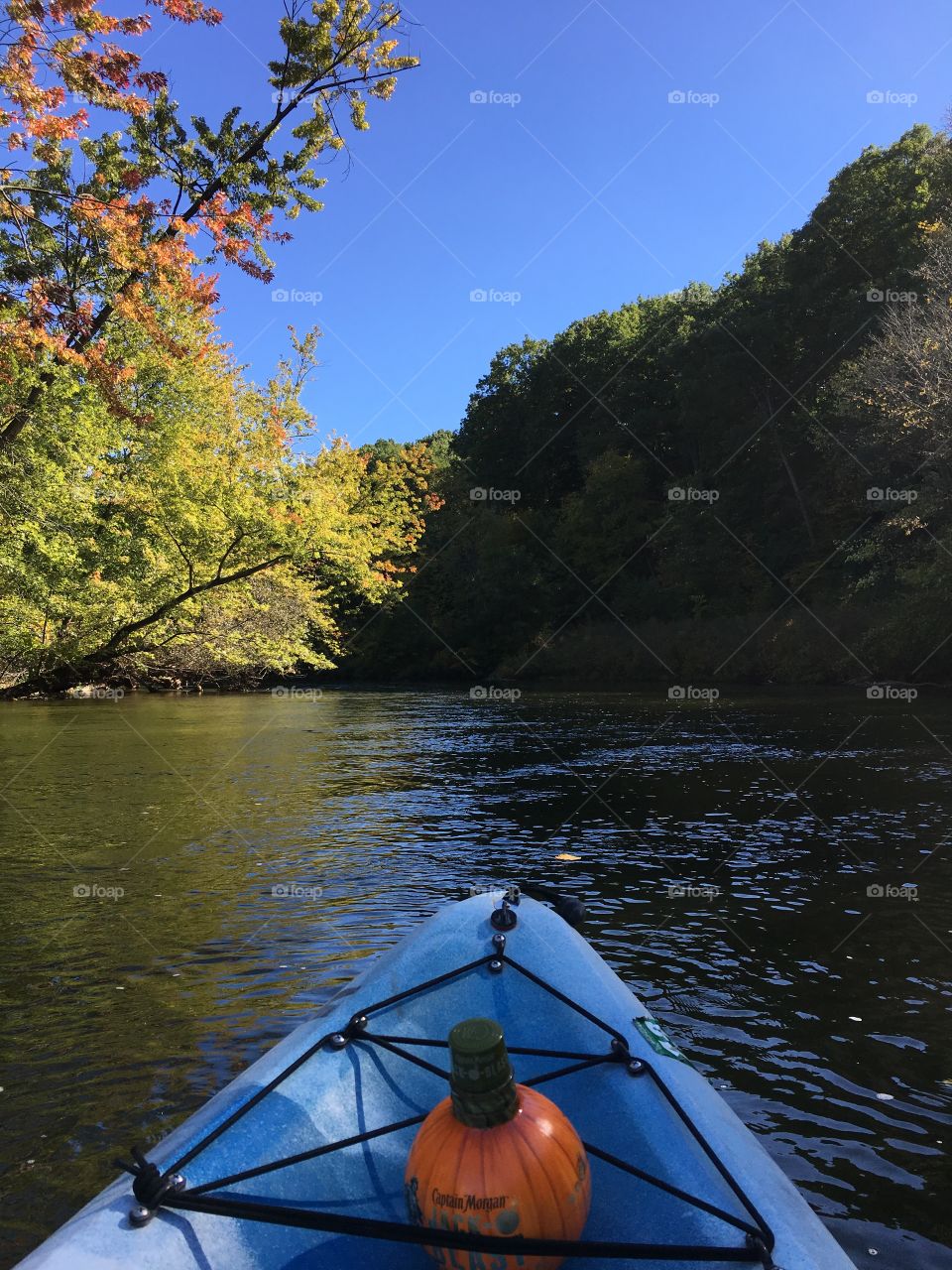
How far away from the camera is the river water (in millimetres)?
3832

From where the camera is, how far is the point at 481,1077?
2.09m

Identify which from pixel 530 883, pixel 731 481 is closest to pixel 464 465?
pixel 731 481

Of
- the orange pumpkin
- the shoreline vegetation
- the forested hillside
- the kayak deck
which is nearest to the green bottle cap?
the orange pumpkin

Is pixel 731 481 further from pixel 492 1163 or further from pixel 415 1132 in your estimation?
pixel 492 1163

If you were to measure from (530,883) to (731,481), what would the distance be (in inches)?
1577

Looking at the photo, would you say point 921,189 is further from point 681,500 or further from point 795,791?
point 795,791

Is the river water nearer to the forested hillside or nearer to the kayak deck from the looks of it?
the kayak deck

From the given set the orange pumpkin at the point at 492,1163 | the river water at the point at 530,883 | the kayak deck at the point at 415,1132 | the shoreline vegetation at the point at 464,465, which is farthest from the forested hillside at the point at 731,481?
the orange pumpkin at the point at 492,1163

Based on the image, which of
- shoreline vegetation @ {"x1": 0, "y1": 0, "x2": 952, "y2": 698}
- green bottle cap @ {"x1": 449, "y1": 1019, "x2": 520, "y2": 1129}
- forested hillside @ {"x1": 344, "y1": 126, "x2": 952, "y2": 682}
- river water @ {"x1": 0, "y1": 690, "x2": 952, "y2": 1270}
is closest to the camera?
green bottle cap @ {"x1": 449, "y1": 1019, "x2": 520, "y2": 1129}

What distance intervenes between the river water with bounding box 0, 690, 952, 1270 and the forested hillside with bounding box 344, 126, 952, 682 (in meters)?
7.15

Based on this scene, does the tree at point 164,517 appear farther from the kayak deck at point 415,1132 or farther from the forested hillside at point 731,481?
the kayak deck at point 415,1132

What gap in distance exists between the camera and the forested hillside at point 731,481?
26.5 meters

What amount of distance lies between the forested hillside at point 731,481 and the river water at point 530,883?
23.5ft

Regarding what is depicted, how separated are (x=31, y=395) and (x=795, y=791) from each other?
12.3 metres
